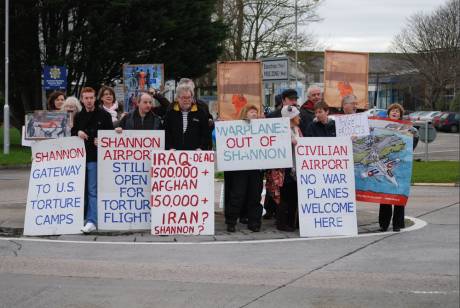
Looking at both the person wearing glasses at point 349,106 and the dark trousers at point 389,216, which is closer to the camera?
the dark trousers at point 389,216

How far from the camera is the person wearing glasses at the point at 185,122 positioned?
9922mm

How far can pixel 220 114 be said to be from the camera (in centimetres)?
1958

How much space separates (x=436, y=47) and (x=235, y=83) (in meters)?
50.5

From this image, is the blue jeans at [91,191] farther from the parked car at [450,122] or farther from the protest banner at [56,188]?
the parked car at [450,122]

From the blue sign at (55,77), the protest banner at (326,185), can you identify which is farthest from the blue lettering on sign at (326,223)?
the blue sign at (55,77)

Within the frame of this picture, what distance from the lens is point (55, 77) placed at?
26.7 meters

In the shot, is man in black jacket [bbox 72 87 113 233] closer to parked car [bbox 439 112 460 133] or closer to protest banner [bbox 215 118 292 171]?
protest banner [bbox 215 118 292 171]

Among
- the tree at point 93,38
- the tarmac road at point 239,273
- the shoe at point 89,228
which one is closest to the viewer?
the tarmac road at point 239,273

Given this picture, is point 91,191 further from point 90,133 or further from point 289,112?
point 289,112

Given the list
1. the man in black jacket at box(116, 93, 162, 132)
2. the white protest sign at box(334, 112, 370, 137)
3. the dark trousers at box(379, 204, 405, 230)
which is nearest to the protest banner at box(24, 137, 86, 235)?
the man in black jacket at box(116, 93, 162, 132)

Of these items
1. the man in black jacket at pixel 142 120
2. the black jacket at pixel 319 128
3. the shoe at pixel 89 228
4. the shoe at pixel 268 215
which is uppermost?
the man in black jacket at pixel 142 120

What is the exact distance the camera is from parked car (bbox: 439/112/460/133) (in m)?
53.2

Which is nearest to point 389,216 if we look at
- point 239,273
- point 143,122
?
point 239,273

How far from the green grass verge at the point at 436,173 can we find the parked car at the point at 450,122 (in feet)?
107
